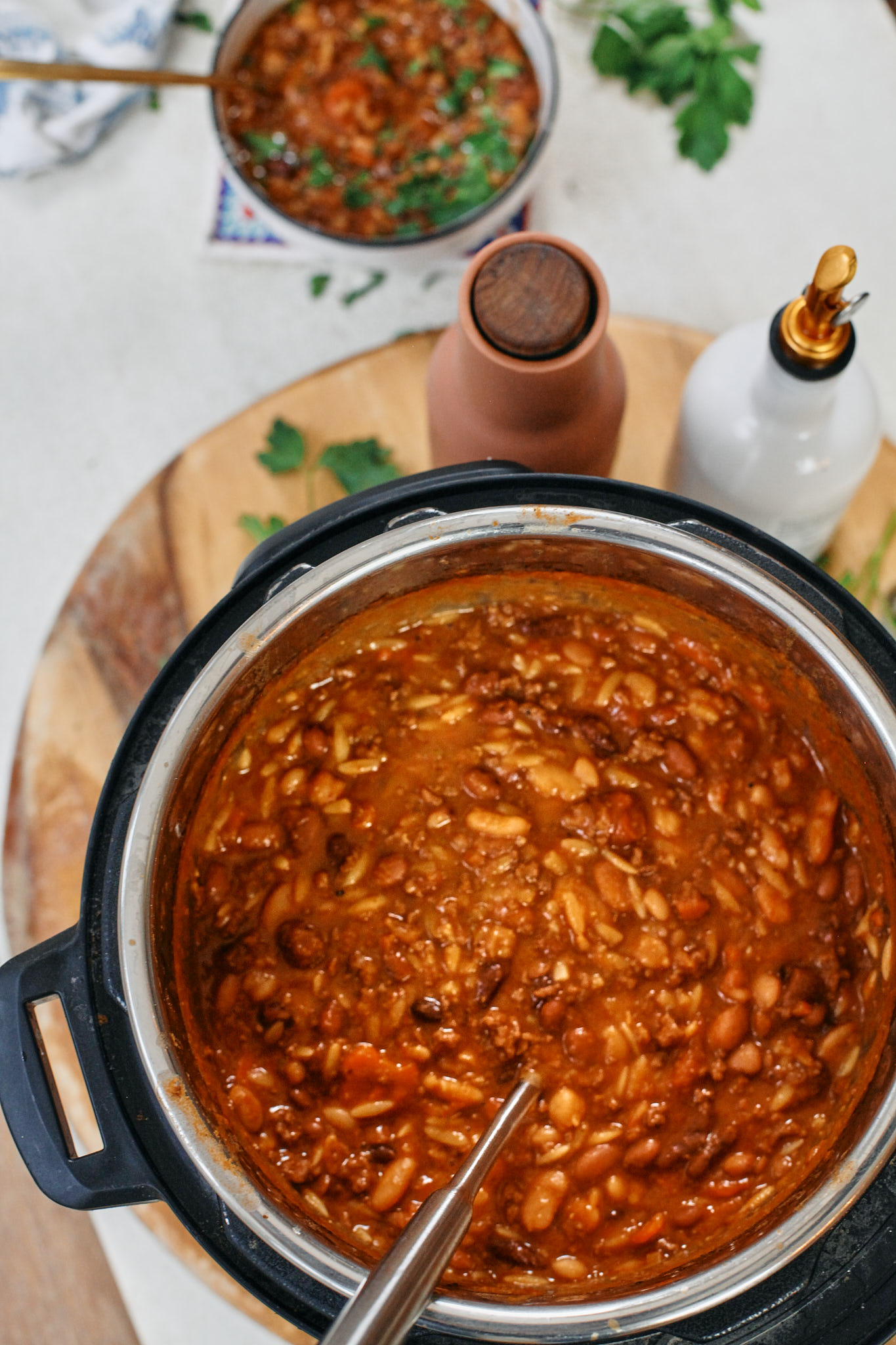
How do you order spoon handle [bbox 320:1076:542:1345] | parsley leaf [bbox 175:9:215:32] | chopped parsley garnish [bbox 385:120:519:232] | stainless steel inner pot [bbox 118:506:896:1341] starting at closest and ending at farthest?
spoon handle [bbox 320:1076:542:1345]
stainless steel inner pot [bbox 118:506:896:1341]
chopped parsley garnish [bbox 385:120:519:232]
parsley leaf [bbox 175:9:215:32]

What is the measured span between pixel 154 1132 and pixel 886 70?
8.35ft

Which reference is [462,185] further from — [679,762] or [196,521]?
[679,762]

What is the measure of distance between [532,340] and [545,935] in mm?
849

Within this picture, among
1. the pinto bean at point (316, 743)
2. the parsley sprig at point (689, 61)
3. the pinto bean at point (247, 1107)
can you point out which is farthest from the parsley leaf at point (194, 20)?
the pinto bean at point (247, 1107)

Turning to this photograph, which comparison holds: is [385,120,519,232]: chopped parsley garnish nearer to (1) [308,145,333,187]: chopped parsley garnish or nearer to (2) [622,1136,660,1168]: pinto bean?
(1) [308,145,333,187]: chopped parsley garnish

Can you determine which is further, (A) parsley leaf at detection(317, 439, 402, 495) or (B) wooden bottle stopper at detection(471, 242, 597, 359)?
(A) parsley leaf at detection(317, 439, 402, 495)

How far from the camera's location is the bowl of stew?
2256mm

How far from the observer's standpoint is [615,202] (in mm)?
2428

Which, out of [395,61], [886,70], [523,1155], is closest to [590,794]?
[523,1155]

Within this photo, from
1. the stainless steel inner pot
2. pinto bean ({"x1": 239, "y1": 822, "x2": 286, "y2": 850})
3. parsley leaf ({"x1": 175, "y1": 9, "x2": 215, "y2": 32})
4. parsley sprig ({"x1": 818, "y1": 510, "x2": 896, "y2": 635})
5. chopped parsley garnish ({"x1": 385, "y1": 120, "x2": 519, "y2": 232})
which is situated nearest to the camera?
the stainless steel inner pot

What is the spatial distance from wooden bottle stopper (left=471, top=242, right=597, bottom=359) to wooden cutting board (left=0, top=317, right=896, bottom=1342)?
60cm

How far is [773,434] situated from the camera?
1734 millimetres

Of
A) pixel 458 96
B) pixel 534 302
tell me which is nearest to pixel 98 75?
pixel 458 96

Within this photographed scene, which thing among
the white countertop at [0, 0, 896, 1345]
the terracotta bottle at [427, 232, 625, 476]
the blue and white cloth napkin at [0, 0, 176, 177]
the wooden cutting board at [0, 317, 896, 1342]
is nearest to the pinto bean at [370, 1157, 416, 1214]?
the wooden cutting board at [0, 317, 896, 1342]
